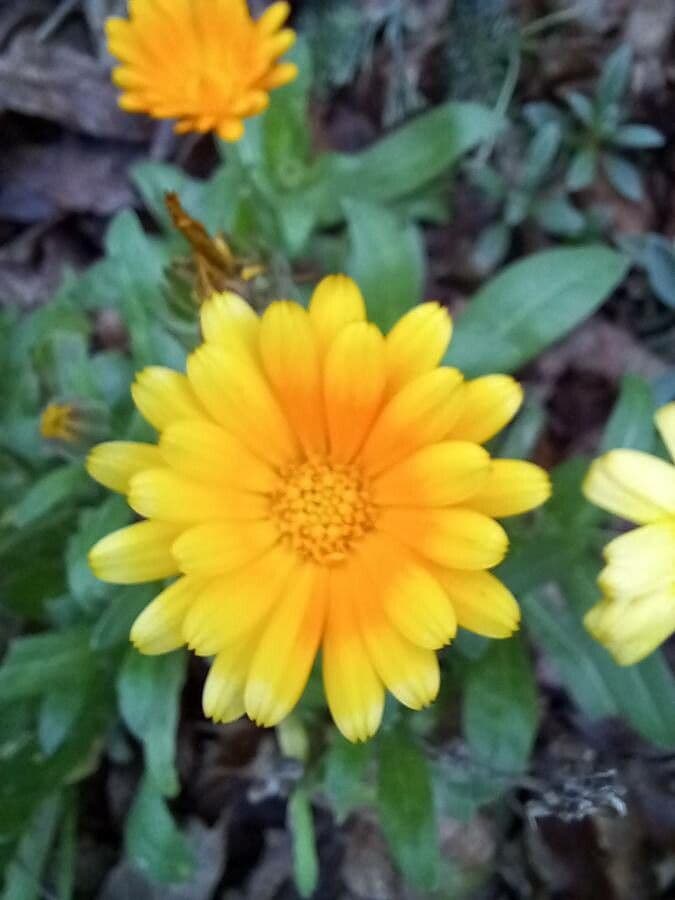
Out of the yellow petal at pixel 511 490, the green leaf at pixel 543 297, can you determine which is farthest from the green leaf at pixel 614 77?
the yellow petal at pixel 511 490

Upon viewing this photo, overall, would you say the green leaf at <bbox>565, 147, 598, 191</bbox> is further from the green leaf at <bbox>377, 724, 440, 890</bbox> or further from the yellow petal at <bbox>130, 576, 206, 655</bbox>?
the yellow petal at <bbox>130, 576, 206, 655</bbox>

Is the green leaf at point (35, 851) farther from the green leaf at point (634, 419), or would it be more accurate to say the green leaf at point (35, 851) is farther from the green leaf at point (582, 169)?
the green leaf at point (582, 169)

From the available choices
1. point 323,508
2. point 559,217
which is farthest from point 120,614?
point 559,217

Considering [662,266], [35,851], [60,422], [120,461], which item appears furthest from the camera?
[662,266]

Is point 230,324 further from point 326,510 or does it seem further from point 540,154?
point 540,154

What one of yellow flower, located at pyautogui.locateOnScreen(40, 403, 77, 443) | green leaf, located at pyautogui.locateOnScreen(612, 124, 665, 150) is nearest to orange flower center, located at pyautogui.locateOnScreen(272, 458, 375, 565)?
yellow flower, located at pyautogui.locateOnScreen(40, 403, 77, 443)
